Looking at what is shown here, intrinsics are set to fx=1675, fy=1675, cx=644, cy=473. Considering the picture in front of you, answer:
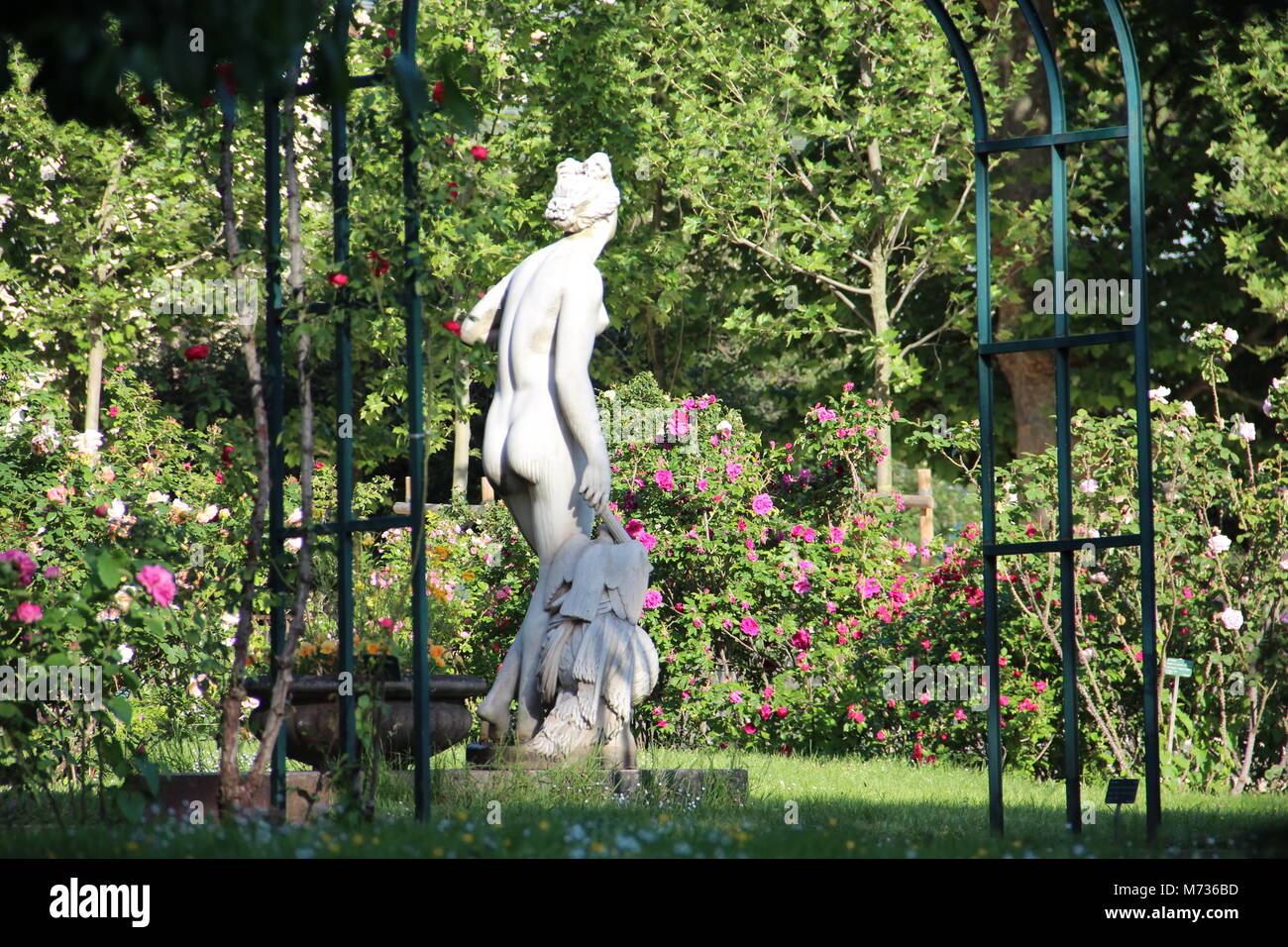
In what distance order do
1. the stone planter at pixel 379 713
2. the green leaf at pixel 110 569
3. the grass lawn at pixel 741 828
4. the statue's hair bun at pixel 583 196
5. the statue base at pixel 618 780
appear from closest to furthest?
the grass lawn at pixel 741 828 → the green leaf at pixel 110 569 → the stone planter at pixel 379 713 → the statue base at pixel 618 780 → the statue's hair bun at pixel 583 196

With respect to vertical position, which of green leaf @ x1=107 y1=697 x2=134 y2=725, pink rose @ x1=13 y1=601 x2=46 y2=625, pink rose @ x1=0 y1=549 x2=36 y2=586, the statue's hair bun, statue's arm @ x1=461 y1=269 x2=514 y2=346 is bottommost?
green leaf @ x1=107 y1=697 x2=134 y2=725

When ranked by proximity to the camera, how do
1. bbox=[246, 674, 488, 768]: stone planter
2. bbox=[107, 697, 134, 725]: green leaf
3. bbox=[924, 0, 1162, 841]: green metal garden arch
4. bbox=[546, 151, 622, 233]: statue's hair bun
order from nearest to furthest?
bbox=[107, 697, 134, 725]: green leaf < bbox=[924, 0, 1162, 841]: green metal garden arch < bbox=[246, 674, 488, 768]: stone planter < bbox=[546, 151, 622, 233]: statue's hair bun

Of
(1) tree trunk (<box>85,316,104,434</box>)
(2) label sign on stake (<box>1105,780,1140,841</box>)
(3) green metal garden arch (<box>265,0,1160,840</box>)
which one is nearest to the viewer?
(2) label sign on stake (<box>1105,780,1140,841</box>)

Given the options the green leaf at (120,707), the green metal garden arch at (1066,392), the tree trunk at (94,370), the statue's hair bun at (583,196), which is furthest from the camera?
the tree trunk at (94,370)

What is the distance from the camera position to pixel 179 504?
9.52m

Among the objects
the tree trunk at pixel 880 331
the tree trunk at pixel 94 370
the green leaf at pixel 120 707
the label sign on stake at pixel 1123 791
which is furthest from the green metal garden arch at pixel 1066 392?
the tree trunk at pixel 94 370

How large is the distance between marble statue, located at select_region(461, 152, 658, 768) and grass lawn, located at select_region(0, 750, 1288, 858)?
50cm

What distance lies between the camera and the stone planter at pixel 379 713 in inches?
255

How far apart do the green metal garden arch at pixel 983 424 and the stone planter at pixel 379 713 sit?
0.81 m

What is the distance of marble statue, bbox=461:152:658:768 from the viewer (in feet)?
23.5

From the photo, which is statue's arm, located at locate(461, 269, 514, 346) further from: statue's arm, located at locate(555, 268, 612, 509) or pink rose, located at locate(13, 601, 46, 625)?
pink rose, located at locate(13, 601, 46, 625)

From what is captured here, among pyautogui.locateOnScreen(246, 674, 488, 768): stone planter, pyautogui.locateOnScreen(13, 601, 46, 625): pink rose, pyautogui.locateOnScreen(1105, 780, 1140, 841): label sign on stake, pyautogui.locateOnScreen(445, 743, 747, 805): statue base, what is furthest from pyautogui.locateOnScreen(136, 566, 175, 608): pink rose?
pyautogui.locateOnScreen(1105, 780, 1140, 841): label sign on stake

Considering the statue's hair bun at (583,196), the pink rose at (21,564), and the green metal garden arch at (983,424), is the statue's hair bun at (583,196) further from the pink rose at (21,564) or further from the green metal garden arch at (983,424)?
the pink rose at (21,564)

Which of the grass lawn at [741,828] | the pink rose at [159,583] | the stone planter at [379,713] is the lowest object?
the grass lawn at [741,828]
